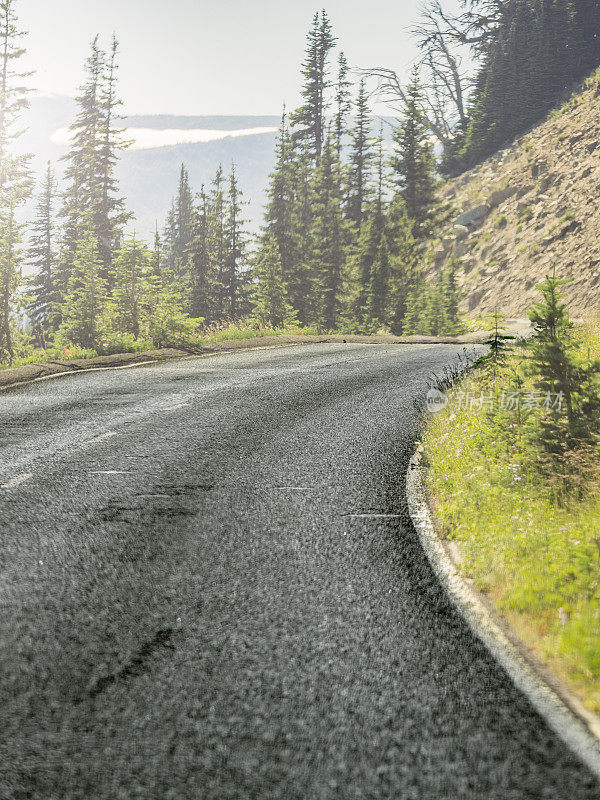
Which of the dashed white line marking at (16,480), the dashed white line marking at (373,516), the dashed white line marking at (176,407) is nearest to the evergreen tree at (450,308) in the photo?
the dashed white line marking at (176,407)

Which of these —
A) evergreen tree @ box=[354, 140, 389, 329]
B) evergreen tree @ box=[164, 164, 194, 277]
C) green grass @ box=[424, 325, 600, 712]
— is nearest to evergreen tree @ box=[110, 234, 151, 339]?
green grass @ box=[424, 325, 600, 712]

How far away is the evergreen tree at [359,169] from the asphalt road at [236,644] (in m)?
47.8

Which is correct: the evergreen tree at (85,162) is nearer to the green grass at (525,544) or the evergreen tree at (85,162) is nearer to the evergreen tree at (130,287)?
the evergreen tree at (130,287)

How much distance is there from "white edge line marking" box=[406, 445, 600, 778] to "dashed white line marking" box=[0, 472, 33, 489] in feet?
11.1

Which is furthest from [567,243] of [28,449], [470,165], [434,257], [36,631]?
[36,631]

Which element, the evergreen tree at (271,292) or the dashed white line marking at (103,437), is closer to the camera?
the dashed white line marking at (103,437)

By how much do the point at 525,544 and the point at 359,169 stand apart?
168 feet

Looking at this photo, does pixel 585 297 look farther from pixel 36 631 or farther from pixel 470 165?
pixel 36 631

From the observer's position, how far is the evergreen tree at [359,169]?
2025 inches

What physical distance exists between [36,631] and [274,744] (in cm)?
150

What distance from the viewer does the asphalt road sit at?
2.55 meters

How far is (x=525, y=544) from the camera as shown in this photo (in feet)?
15.9

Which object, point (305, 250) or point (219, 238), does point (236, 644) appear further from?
point (219, 238)

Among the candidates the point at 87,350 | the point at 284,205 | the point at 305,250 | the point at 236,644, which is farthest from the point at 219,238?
the point at 236,644
